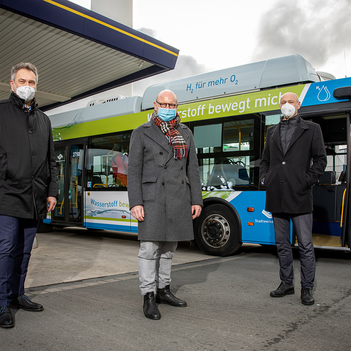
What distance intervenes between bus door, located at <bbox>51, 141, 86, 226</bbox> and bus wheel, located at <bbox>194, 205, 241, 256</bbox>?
3.56 metres

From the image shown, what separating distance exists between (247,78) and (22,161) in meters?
4.62

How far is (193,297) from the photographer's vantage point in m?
4.00

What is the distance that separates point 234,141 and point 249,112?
1.79ft

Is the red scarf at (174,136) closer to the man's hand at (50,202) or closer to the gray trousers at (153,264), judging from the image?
the gray trousers at (153,264)

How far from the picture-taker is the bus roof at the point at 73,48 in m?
8.75

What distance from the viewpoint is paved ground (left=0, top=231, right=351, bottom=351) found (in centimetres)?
276

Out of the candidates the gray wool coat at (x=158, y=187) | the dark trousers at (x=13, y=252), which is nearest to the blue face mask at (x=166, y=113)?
the gray wool coat at (x=158, y=187)

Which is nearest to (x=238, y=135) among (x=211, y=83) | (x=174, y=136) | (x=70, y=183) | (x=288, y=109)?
(x=211, y=83)

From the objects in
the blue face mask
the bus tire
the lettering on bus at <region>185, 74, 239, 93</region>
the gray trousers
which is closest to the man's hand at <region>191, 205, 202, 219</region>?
the gray trousers

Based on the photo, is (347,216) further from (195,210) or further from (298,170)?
(195,210)

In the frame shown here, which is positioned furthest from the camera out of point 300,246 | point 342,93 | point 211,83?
point 211,83

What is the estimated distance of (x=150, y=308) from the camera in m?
3.32

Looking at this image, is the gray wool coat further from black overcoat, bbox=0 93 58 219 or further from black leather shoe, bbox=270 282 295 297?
black leather shoe, bbox=270 282 295 297

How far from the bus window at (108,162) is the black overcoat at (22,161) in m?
4.78
